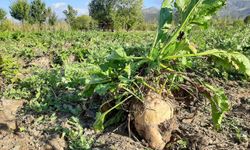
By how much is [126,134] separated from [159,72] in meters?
0.54

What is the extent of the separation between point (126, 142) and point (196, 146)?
52cm

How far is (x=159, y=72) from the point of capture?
2.59 metres

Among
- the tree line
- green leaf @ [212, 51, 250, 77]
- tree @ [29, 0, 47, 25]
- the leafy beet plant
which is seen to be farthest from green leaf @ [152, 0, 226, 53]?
tree @ [29, 0, 47, 25]

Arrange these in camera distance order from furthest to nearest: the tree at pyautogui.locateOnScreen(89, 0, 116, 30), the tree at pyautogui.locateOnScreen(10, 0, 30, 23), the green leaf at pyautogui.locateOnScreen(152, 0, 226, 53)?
the tree at pyautogui.locateOnScreen(89, 0, 116, 30), the tree at pyautogui.locateOnScreen(10, 0, 30, 23), the green leaf at pyautogui.locateOnScreen(152, 0, 226, 53)

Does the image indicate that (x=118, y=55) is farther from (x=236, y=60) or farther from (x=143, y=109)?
(x=236, y=60)

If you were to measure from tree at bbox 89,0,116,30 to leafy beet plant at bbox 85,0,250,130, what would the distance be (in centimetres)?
3330

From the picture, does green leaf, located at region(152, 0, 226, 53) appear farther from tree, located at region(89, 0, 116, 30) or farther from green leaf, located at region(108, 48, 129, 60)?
tree, located at region(89, 0, 116, 30)

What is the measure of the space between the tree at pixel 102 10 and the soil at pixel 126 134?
33.2m

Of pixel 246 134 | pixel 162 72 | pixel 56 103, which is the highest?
pixel 162 72

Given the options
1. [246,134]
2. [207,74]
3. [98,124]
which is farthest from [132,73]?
[207,74]

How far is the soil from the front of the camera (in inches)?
99.2

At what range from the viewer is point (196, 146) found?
2.53 m

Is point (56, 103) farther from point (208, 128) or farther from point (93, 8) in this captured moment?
point (93, 8)

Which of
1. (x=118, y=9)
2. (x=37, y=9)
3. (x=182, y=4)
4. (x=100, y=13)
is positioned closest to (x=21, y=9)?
(x=37, y=9)
